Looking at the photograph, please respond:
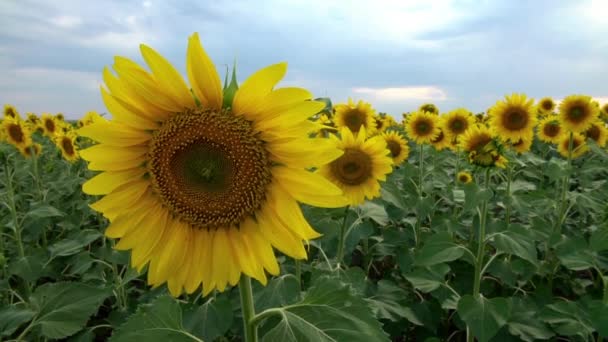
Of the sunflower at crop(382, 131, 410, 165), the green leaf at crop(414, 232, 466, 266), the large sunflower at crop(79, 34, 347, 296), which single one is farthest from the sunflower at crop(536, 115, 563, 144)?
the large sunflower at crop(79, 34, 347, 296)

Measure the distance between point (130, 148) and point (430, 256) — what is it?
2373 mm

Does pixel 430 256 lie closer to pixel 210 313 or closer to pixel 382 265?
pixel 210 313

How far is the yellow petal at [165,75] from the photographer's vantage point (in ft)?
4.87

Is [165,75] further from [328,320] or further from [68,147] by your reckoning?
[68,147]

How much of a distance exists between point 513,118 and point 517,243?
3.56 metres

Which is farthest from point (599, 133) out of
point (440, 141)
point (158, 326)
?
point (158, 326)

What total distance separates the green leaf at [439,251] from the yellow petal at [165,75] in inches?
90.6

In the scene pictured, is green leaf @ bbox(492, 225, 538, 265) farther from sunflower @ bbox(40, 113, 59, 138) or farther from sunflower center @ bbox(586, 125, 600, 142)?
sunflower @ bbox(40, 113, 59, 138)

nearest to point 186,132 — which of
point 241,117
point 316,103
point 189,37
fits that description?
point 241,117

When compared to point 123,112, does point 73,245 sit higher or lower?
lower

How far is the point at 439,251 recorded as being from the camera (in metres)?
3.42

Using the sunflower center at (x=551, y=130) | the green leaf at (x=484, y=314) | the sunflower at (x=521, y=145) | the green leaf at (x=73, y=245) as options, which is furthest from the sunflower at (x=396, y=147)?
the green leaf at (x=73, y=245)

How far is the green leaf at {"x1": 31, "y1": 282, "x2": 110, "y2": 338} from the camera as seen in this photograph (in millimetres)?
2229

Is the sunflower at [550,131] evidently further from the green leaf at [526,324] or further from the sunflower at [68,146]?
the sunflower at [68,146]
